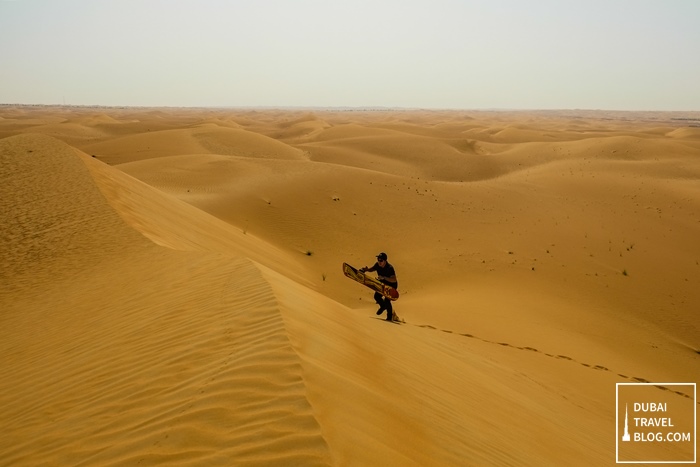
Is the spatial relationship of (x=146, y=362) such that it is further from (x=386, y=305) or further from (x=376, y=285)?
(x=386, y=305)

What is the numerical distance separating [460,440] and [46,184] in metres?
12.4

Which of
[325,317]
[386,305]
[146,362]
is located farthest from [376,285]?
[146,362]

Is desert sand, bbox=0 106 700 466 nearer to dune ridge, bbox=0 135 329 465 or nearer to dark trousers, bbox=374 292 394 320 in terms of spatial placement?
dune ridge, bbox=0 135 329 465

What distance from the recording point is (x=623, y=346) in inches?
433

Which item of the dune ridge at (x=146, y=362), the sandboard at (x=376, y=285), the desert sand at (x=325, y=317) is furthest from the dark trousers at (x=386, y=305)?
the dune ridge at (x=146, y=362)

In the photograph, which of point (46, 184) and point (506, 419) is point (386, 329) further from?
point (46, 184)

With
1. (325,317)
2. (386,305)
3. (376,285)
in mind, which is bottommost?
(386,305)

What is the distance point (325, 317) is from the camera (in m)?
6.15

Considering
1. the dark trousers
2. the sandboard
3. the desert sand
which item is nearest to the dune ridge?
the desert sand

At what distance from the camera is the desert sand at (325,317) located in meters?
3.70

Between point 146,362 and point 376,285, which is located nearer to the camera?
point 146,362

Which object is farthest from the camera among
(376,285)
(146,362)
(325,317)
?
(376,285)

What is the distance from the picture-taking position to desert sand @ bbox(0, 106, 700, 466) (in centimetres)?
370

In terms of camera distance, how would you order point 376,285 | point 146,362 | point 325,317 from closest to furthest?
point 146,362 < point 325,317 < point 376,285
